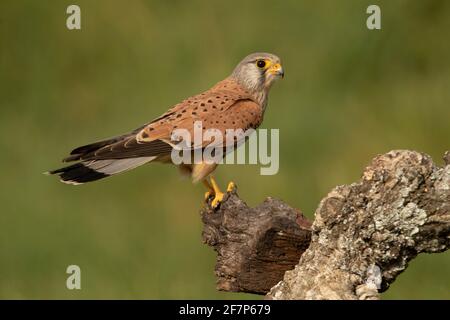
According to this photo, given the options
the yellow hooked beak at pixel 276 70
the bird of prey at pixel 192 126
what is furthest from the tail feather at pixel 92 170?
the yellow hooked beak at pixel 276 70

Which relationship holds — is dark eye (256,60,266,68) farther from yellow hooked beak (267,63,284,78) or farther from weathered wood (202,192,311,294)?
weathered wood (202,192,311,294)

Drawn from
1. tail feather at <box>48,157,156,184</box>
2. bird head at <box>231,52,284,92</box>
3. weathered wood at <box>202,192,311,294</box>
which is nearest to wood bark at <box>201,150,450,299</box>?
weathered wood at <box>202,192,311,294</box>

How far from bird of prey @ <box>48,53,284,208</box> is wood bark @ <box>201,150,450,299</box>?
0.63m

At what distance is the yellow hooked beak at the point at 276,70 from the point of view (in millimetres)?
6048

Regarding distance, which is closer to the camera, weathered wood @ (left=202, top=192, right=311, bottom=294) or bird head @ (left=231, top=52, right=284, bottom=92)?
weathered wood @ (left=202, top=192, right=311, bottom=294)

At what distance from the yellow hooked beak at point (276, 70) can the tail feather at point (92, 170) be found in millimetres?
1193

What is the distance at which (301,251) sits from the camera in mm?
4352

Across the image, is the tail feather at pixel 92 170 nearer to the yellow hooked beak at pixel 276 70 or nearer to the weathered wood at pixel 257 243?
the weathered wood at pixel 257 243

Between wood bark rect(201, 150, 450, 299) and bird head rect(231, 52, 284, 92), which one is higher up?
bird head rect(231, 52, 284, 92)

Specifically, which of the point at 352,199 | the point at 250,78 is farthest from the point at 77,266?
the point at 352,199

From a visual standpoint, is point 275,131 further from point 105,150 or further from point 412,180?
point 412,180

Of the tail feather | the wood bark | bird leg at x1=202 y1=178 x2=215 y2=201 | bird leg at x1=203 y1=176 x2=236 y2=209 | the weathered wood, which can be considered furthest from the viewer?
bird leg at x1=202 y1=178 x2=215 y2=201

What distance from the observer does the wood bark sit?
13.4 feet

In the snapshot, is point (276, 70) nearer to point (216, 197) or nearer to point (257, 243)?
point (216, 197)
